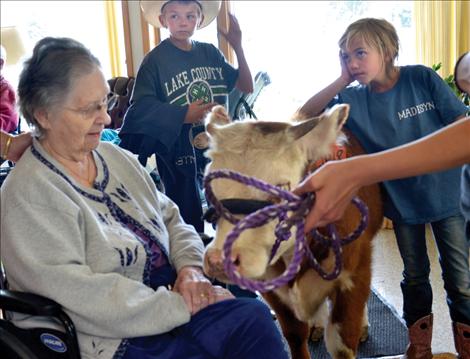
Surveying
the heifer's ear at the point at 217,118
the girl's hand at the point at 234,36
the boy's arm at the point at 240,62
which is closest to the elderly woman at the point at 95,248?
the heifer's ear at the point at 217,118

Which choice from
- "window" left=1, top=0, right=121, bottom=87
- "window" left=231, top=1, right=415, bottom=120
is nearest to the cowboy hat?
"window" left=231, top=1, right=415, bottom=120

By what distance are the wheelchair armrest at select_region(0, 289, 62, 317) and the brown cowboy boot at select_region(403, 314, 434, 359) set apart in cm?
143

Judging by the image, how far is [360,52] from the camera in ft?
6.46

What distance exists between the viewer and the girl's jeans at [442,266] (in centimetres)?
197

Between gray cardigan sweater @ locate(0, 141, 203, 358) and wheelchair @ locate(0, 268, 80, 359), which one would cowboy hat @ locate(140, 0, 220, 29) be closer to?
gray cardigan sweater @ locate(0, 141, 203, 358)

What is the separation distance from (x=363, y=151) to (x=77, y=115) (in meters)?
1.13

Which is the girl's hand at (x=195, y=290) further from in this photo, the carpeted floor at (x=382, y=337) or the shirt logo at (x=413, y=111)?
the carpeted floor at (x=382, y=337)

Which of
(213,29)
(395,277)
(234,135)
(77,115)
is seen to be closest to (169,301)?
(234,135)

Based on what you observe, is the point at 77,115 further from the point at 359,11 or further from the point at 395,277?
the point at 359,11

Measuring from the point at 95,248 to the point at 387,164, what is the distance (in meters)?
0.75

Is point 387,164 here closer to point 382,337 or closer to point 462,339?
point 462,339

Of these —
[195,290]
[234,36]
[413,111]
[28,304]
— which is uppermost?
[234,36]

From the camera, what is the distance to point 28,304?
3.85 feet

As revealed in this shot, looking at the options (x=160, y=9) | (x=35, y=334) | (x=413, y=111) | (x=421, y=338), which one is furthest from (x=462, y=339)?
(x=160, y=9)
